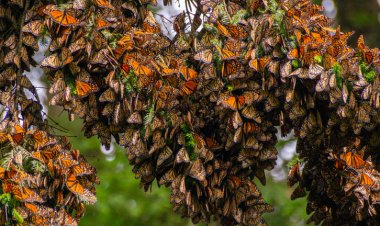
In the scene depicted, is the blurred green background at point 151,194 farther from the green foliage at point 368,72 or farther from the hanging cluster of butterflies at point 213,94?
the green foliage at point 368,72

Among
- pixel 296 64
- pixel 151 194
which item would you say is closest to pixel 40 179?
pixel 296 64

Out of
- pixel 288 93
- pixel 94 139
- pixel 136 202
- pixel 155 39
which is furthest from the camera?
pixel 94 139

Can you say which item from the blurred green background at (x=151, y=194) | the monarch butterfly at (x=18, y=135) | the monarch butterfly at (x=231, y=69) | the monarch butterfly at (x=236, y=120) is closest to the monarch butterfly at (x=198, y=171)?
the monarch butterfly at (x=236, y=120)

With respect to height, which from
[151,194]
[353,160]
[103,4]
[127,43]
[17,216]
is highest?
[151,194]

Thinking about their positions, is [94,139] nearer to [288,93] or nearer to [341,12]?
[341,12]

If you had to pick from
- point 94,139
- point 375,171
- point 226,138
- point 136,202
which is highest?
point 94,139

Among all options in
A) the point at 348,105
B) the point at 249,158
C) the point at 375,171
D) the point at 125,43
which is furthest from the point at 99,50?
the point at 375,171

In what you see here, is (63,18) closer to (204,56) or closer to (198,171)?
(204,56)

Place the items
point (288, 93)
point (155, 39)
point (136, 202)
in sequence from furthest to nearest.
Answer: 1. point (136, 202)
2. point (155, 39)
3. point (288, 93)
